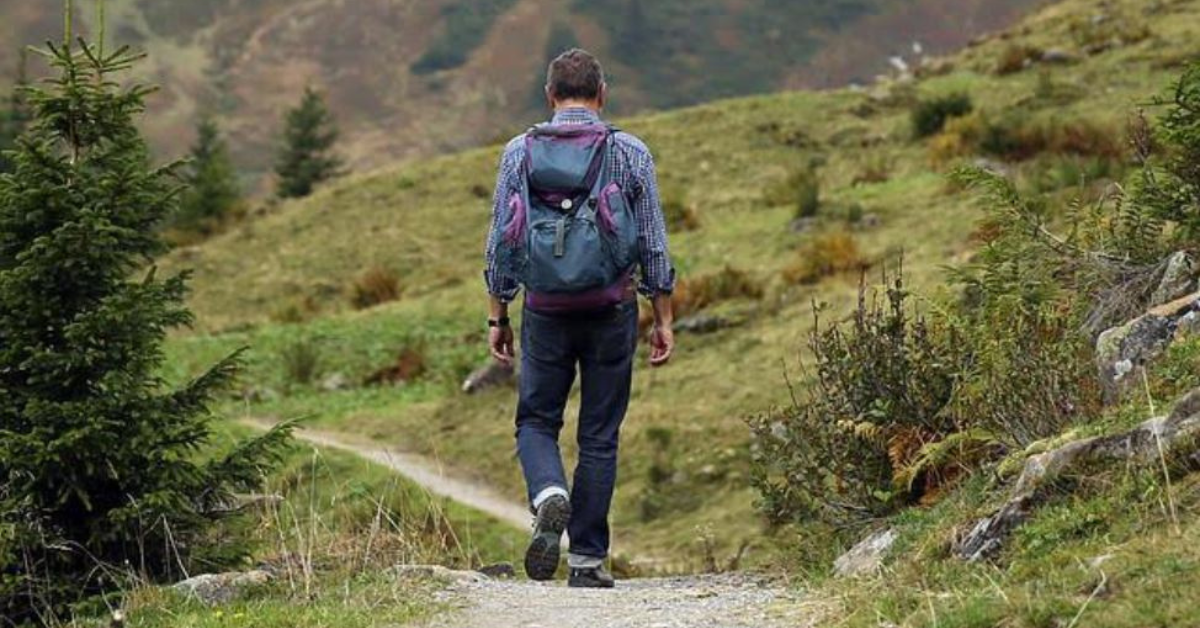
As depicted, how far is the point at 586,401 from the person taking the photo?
25.0 ft

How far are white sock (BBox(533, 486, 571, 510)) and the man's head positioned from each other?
5.16 feet

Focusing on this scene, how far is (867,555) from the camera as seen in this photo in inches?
281

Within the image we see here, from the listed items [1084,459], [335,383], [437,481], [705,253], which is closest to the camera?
[1084,459]

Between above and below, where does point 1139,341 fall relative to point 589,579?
above

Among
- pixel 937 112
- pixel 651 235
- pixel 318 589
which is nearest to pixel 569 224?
pixel 651 235

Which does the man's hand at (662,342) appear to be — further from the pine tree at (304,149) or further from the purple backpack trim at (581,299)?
the pine tree at (304,149)

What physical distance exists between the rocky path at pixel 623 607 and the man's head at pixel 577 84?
6.52 feet

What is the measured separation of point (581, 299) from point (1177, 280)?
2.71 m

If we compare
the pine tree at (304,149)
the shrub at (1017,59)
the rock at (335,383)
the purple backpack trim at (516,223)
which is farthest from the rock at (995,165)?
the pine tree at (304,149)

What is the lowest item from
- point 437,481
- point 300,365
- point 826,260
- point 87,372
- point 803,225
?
point 437,481

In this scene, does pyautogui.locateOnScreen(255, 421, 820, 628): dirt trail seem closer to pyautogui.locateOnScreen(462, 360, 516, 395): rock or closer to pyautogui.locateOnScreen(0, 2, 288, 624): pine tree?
pyautogui.locateOnScreen(0, 2, 288, 624): pine tree

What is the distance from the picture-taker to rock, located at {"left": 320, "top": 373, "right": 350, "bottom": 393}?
2042 cm

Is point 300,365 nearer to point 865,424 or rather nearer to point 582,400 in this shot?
point 582,400

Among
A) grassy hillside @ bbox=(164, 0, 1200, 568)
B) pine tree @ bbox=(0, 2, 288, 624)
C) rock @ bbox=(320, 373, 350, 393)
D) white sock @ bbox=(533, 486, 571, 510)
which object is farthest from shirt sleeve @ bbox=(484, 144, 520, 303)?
rock @ bbox=(320, 373, 350, 393)
